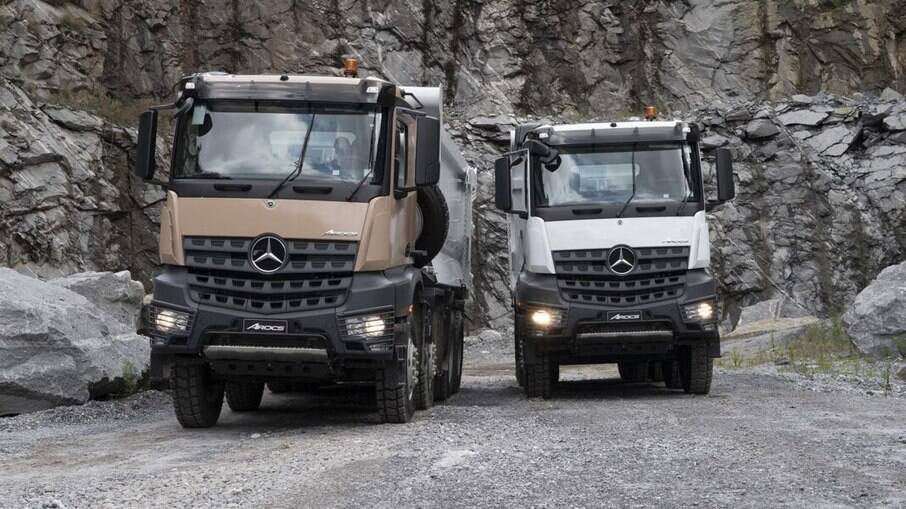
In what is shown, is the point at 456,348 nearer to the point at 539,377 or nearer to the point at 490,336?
the point at 539,377

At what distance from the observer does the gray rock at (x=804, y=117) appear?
1416 inches

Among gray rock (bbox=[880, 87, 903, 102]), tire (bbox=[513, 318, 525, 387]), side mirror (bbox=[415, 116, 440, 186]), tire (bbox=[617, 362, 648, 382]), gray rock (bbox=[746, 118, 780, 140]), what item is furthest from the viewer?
gray rock (bbox=[880, 87, 903, 102])

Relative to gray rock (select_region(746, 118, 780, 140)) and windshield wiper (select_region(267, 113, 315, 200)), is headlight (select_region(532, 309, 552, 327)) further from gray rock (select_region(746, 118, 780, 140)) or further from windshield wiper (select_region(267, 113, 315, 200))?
gray rock (select_region(746, 118, 780, 140))

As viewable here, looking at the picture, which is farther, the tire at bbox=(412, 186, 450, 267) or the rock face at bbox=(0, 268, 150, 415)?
the tire at bbox=(412, 186, 450, 267)

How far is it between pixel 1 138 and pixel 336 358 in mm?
22689

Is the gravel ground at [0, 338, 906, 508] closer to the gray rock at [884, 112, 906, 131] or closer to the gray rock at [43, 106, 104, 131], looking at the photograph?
the gray rock at [43, 106, 104, 131]

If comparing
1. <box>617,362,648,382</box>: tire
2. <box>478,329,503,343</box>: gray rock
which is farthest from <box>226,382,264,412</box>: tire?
<box>478,329,503,343</box>: gray rock

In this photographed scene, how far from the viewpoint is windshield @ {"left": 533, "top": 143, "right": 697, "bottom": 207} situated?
13.7 meters

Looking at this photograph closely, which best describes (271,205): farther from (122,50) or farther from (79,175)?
(122,50)

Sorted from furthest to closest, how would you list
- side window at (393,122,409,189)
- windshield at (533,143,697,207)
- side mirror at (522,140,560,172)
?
side mirror at (522,140,560,172) → windshield at (533,143,697,207) → side window at (393,122,409,189)

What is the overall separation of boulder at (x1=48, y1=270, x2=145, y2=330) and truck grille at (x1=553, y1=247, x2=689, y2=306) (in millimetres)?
6003

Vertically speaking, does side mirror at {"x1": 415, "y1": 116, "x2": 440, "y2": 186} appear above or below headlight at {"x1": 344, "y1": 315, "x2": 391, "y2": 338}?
above

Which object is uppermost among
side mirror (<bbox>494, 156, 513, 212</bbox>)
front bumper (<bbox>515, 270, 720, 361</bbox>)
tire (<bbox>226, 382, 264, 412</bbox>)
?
side mirror (<bbox>494, 156, 513, 212</bbox>)

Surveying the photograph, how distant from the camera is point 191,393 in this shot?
10859 millimetres
